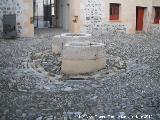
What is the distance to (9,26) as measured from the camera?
55.1 feet

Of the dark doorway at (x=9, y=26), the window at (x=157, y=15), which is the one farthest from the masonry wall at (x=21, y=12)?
the window at (x=157, y=15)

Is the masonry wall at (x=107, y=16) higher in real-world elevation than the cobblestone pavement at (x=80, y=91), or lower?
higher

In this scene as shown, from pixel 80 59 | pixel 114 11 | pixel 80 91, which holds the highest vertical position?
pixel 114 11

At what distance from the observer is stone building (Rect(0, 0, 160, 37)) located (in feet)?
56.6

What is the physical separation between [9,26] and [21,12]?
3.77 ft

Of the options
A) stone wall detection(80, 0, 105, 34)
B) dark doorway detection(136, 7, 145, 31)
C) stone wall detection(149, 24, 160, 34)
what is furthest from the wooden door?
stone wall detection(80, 0, 105, 34)

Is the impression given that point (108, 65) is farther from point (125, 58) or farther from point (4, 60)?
point (4, 60)

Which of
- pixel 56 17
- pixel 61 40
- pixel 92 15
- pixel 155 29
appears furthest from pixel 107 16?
pixel 61 40

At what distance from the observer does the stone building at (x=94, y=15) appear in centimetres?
1725

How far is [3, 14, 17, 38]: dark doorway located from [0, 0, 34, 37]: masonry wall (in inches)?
14.7

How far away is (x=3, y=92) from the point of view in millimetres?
7633

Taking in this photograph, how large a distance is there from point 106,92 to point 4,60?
16.3ft

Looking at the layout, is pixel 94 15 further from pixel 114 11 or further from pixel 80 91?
pixel 80 91

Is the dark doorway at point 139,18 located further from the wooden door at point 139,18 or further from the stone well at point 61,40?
the stone well at point 61,40
